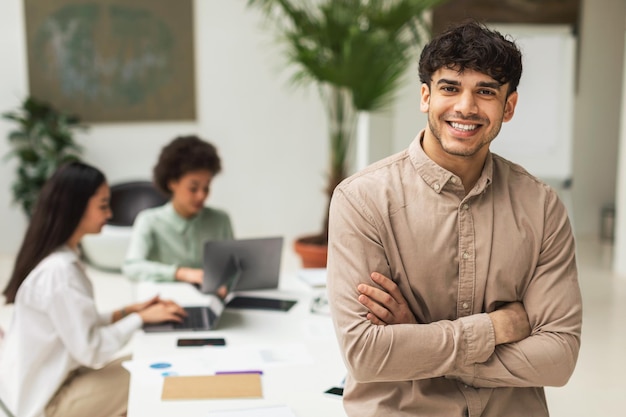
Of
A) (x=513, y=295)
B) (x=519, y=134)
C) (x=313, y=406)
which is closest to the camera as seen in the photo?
(x=513, y=295)

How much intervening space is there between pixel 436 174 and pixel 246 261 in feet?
4.68

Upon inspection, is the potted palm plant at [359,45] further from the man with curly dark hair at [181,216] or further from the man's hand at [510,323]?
the man's hand at [510,323]

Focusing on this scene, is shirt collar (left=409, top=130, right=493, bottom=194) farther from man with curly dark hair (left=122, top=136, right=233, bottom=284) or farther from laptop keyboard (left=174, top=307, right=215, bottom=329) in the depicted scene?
man with curly dark hair (left=122, top=136, right=233, bottom=284)

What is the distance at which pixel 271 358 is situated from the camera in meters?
2.25

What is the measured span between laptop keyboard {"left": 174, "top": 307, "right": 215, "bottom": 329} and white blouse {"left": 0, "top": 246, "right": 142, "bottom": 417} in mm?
280

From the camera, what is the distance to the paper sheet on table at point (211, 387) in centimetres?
195

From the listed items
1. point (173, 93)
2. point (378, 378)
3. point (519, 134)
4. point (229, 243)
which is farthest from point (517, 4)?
point (378, 378)

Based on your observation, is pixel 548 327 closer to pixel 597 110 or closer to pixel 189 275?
pixel 189 275

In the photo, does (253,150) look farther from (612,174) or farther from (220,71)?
(612,174)

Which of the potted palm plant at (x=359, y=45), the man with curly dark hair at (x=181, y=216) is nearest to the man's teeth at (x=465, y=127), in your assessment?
the man with curly dark hair at (x=181, y=216)

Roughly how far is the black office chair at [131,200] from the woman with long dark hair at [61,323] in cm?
395

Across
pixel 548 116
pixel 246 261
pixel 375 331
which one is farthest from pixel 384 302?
pixel 548 116

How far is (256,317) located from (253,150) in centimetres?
457

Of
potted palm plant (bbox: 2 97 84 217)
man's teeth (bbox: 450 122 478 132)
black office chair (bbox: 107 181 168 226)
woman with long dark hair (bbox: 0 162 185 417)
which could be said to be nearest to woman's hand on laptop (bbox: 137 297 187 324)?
woman with long dark hair (bbox: 0 162 185 417)
